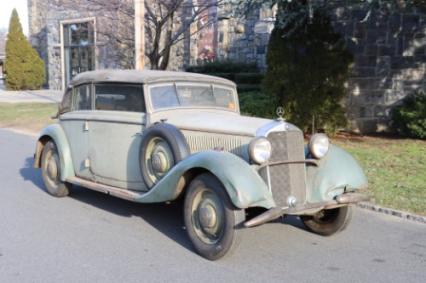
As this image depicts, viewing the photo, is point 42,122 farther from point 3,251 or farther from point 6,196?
point 3,251

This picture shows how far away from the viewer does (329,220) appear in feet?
18.3

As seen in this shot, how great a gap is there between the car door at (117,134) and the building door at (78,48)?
68.3ft

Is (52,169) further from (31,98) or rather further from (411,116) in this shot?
(31,98)

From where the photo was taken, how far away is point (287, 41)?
38.8 feet

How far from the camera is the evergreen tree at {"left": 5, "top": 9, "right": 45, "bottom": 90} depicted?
3041 centimetres

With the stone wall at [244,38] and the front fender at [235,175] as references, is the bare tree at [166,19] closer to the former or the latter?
the stone wall at [244,38]

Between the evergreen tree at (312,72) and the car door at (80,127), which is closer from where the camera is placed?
the car door at (80,127)

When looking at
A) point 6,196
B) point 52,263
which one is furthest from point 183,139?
point 6,196

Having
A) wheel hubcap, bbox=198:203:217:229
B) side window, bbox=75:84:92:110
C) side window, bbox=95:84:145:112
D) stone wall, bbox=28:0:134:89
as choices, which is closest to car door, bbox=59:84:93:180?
side window, bbox=75:84:92:110

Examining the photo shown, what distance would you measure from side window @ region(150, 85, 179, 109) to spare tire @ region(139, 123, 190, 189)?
408mm

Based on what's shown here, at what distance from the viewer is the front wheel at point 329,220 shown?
5415 millimetres

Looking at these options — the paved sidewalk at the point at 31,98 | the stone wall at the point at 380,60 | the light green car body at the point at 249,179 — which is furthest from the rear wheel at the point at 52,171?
the paved sidewalk at the point at 31,98

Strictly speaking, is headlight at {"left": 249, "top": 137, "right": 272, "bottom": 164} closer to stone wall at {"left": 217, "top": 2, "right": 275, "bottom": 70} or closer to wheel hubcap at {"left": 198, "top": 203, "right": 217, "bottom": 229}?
wheel hubcap at {"left": 198, "top": 203, "right": 217, "bottom": 229}

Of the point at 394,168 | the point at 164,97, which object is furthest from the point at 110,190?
the point at 394,168
